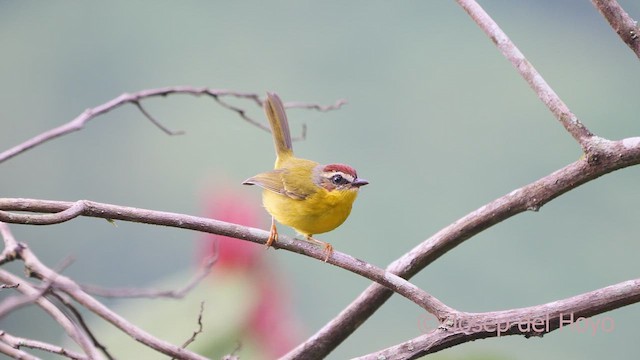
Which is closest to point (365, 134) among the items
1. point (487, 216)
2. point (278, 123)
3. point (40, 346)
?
point (278, 123)

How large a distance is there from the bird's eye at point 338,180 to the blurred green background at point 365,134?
0.89m

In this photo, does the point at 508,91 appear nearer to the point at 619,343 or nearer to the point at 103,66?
the point at 619,343

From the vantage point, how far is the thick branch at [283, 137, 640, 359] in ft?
4.28

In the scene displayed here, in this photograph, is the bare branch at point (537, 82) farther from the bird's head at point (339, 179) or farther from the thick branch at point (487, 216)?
the bird's head at point (339, 179)

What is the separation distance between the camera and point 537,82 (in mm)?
1364

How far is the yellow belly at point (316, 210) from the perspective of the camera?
159 cm

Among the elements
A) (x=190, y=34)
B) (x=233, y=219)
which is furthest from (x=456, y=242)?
(x=190, y=34)

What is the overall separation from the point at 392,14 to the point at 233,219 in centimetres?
97

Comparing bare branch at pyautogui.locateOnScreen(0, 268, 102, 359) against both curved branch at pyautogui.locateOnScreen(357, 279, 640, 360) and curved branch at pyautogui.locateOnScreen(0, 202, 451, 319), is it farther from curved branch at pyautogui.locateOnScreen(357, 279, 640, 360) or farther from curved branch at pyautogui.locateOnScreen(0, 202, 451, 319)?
curved branch at pyautogui.locateOnScreen(357, 279, 640, 360)

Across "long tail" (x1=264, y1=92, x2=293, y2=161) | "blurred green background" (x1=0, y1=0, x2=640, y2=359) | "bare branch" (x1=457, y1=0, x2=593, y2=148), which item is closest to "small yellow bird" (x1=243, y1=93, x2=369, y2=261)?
"long tail" (x1=264, y1=92, x2=293, y2=161)

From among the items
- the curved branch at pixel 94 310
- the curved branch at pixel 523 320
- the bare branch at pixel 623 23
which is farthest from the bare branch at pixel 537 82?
the curved branch at pixel 94 310

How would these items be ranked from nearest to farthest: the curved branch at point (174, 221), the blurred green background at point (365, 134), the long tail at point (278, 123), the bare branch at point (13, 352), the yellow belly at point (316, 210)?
1. the curved branch at point (174, 221)
2. the bare branch at point (13, 352)
3. the yellow belly at point (316, 210)
4. the long tail at point (278, 123)
5. the blurred green background at point (365, 134)

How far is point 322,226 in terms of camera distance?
1604 mm

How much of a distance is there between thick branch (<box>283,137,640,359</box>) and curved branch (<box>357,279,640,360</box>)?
0.71 feet
